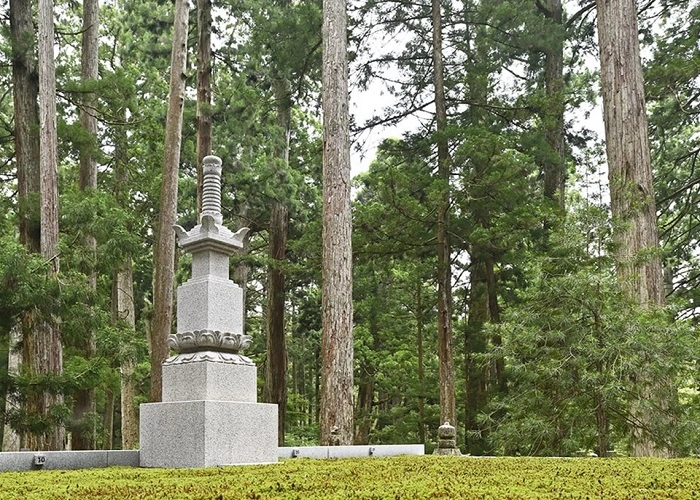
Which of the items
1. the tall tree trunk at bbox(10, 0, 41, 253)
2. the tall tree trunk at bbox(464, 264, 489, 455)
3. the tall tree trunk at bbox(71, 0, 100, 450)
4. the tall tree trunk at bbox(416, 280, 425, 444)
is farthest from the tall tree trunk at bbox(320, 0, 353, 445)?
the tall tree trunk at bbox(416, 280, 425, 444)

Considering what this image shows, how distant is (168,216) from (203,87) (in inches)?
124

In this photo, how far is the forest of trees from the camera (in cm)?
755

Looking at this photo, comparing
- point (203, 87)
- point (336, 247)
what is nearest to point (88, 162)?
point (203, 87)

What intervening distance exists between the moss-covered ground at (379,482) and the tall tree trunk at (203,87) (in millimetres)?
7774

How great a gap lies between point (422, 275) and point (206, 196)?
10266 millimetres

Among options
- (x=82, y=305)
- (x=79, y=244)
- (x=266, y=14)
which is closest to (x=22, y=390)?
(x=82, y=305)

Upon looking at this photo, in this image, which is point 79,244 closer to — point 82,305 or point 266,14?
point 82,305

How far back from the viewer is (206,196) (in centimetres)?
610

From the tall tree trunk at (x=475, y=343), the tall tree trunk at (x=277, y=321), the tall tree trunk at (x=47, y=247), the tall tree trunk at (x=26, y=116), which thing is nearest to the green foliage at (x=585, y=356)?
the tall tree trunk at (x=47, y=247)

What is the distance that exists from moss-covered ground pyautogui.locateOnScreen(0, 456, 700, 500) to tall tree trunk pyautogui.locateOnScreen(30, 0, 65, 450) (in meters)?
4.31

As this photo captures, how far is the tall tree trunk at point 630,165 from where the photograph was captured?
7.75m

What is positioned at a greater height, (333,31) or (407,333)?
(333,31)

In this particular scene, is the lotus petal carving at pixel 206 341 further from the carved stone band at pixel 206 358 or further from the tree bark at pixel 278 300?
the tree bark at pixel 278 300

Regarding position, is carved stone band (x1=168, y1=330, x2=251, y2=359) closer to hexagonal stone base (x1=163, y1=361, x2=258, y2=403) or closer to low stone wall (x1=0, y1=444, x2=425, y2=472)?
hexagonal stone base (x1=163, y1=361, x2=258, y2=403)
